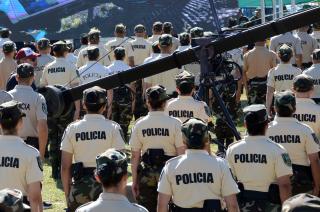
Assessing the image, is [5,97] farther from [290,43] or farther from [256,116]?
[290,43]

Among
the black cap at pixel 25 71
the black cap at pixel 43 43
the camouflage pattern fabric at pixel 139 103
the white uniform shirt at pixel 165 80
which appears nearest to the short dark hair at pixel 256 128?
the black cap at pixel 25 71

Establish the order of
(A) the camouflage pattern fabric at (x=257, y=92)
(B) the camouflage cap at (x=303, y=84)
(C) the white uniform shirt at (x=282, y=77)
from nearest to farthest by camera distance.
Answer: (B) the camouflage cap at (x=303, y=84), (C) the white uniform shirt at (x=282, y=77), (A) the camouflage pattern fabric at (x=257, y=92)

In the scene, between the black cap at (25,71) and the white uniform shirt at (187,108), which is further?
the black cap at (25,71)

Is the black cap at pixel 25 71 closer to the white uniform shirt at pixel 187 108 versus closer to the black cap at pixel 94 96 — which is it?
the white uniform shirt at pixel 187 108

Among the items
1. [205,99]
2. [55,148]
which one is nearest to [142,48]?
[55,148]

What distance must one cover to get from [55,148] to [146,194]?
170 inches

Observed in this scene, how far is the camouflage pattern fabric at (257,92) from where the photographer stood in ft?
46.4

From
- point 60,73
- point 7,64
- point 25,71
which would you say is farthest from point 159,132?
point 7,64

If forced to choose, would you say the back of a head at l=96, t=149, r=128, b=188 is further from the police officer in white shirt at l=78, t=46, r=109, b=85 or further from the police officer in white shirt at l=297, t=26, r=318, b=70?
the police officer in white shirt at l=297, t=26, r=318, b=70

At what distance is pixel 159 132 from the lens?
8.08 metres

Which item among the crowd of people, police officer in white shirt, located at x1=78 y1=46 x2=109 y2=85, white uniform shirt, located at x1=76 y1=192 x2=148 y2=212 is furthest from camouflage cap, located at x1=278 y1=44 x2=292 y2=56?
white uniform shirt, located at x1=76 y1=192 x2=148 y2=212

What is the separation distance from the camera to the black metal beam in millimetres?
6953

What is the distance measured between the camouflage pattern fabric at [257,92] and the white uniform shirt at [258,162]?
7459 mm

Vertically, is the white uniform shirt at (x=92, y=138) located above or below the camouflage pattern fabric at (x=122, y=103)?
above
